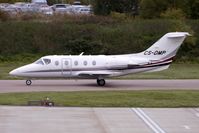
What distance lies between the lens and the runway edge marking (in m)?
15.9

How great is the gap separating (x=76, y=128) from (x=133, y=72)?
54.8ft

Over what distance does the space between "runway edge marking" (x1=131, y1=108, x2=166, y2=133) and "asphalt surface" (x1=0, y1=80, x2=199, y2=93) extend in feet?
31.3

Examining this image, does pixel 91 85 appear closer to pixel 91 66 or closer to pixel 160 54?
pixel 91 66

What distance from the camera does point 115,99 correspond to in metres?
23.1

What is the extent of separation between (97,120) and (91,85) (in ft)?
47.6

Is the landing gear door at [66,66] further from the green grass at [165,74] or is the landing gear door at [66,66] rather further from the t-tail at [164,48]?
the green grass at [165,74]

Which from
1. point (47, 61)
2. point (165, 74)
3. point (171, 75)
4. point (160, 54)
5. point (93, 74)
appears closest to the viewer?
point (93, 74)

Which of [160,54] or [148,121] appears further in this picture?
[160,54]

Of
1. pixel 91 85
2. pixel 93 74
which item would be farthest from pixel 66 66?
pixel 91 85

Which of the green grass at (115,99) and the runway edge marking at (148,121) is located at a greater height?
the runway edge marking at (148,121)

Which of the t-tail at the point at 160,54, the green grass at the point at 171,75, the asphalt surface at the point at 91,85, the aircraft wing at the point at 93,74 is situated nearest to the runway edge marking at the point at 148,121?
the asphalt surface at the point at 91,85

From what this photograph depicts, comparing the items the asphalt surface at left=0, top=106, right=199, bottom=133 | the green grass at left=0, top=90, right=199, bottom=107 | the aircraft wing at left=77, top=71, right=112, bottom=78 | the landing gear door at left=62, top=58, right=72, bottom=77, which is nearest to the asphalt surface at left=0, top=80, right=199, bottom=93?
the aircraft wing at left=77, top=71, right=112, bottom=78

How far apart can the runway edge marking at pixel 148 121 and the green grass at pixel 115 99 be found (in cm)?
167

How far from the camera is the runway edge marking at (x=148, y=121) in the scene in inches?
627
